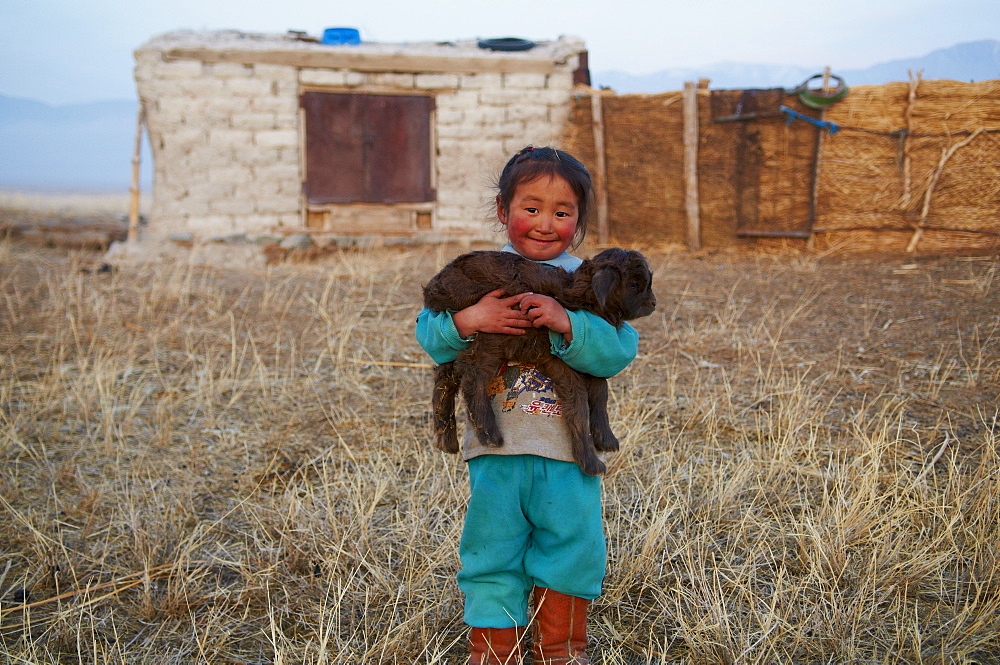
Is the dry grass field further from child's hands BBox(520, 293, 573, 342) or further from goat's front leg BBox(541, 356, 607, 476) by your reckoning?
child's hands BBox(520, 293, 573, 342)

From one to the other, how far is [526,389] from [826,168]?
7.80m

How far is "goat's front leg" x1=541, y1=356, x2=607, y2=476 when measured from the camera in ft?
5.48

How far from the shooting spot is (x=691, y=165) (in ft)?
28.4

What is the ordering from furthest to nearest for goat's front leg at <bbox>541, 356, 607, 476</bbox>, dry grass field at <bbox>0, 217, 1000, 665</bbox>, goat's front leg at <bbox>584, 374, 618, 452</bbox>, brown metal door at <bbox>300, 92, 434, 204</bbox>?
1. brown metal door at <bbox>300, 92, 434, 204</bbox>
2. dry grass field at <bbox>0, 217, 1000, 665</bbox>
3. goat's front leg at <bbox>584, 374, 618, 452</bbox>
4. goat's front leg at <bbox>541, 356, 607, 476</bbox>

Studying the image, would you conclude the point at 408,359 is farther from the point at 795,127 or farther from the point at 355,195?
the point at 795,127

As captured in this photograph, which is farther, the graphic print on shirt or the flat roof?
the flat roof

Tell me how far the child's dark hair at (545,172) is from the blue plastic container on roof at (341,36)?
27.4 ft

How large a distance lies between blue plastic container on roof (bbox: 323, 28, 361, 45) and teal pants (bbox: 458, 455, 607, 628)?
8649 millimetres

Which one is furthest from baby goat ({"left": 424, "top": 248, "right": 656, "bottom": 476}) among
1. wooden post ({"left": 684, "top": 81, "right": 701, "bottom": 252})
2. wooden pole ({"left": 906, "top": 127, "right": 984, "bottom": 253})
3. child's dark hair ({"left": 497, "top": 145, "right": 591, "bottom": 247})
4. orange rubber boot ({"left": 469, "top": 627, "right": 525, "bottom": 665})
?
wooden pole ({"left": 906, "top": 127, "right": 984, "bottom": 253})

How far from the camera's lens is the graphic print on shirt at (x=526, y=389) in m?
1.73

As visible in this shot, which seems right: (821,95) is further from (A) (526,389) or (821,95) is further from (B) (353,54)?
(A) (526,389)

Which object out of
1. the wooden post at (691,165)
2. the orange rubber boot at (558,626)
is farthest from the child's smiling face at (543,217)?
the wooden post at (691,165)

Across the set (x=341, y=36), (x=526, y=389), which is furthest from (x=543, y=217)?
(x=341, y=36)

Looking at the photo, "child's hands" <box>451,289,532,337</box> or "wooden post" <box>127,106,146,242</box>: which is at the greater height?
"wooden post" <box>127,106,146,242</box>
